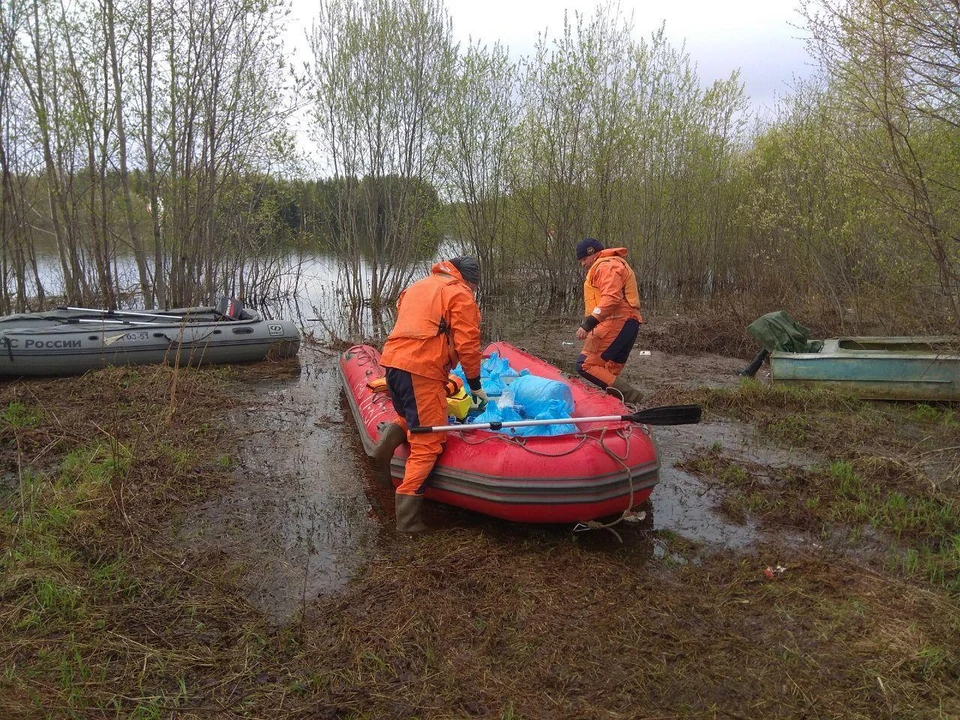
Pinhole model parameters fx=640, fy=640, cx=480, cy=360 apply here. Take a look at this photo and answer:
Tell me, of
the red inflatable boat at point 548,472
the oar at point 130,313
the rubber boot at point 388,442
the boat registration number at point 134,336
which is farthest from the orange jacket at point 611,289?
the oar at point 130,313

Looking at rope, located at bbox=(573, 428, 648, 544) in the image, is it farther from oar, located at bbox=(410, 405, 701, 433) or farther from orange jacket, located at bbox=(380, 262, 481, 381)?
orange jacket, located at bbox=(380, 262, 481, 381)

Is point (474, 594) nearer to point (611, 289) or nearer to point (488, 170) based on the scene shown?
point (611, 289)

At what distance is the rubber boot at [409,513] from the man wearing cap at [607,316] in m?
2.29

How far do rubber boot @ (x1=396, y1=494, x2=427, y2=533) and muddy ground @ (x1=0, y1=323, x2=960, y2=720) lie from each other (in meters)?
0.12

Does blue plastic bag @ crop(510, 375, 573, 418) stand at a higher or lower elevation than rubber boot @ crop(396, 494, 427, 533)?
higher

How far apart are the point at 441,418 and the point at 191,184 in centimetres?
835

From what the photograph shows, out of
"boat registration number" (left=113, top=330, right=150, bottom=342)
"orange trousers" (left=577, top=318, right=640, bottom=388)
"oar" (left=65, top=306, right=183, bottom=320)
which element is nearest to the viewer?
"orange trousers" (left=577, top=318, right=640, bottom=388)

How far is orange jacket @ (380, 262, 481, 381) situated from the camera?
397cm

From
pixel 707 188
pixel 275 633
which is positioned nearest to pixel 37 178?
pixel 275 633

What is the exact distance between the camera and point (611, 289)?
18.7ft

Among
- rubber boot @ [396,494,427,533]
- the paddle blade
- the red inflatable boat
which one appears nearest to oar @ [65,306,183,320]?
the red inflatable boat

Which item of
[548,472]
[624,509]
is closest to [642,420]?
[624,509]

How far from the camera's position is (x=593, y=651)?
9.52 feet

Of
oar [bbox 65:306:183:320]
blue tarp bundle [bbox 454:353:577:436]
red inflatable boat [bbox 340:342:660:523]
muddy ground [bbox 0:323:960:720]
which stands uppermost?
oar [bbox 65:306:183:320]
